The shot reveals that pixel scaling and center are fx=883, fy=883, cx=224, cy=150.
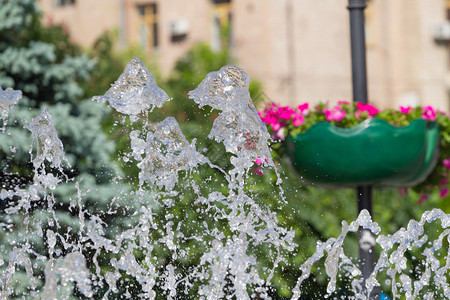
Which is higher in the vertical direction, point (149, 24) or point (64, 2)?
point (64, 2)

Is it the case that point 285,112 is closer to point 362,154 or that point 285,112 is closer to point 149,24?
point 362,154

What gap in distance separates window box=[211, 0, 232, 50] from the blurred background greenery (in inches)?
163

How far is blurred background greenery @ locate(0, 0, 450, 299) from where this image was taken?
11.1 feet

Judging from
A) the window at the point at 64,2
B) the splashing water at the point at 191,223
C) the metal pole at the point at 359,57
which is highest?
the window at the point at 64,2

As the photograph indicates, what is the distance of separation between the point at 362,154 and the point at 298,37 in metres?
9.58

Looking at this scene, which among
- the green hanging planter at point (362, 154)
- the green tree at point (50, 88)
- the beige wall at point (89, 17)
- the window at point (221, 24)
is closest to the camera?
the green hanging planter at point (362, 154)

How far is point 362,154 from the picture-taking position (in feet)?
Answer: 10.0

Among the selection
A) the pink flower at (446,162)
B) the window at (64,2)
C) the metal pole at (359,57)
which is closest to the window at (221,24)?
the window at (64,2)

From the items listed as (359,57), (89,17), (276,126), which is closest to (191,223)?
(276,126)

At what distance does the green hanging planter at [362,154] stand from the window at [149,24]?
1064 cm

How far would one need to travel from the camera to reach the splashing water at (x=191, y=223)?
3.09 meters

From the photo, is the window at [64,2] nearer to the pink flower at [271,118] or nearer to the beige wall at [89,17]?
the beige wall at [89,17]

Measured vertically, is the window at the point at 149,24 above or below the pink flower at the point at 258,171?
above

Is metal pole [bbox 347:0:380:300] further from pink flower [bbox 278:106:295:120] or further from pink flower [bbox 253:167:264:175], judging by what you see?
pink flower [bbox 253:167:264:175]
